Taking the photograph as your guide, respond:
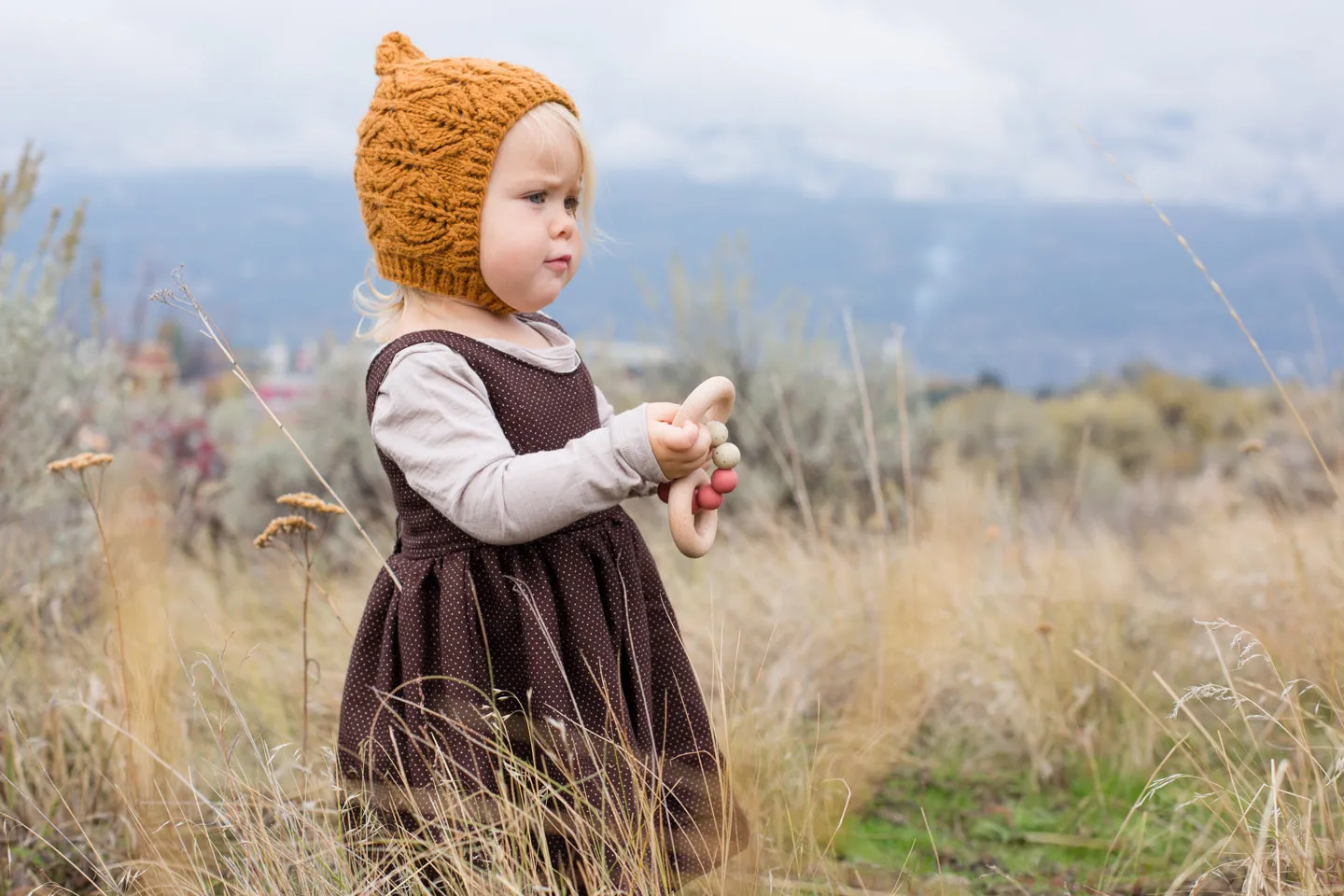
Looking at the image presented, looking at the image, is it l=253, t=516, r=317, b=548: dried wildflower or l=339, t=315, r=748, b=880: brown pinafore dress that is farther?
l=253, t=516, r=317, b=548: dried wildflower

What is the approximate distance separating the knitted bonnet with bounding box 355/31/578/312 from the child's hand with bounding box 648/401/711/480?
1.44ft

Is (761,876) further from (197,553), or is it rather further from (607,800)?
(197,553)

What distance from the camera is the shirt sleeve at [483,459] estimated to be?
1856 millimetres

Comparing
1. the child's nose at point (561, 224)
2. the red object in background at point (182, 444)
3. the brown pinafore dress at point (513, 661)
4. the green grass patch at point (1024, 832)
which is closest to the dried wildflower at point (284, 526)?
the brown pinafore dress at point (513, 661)

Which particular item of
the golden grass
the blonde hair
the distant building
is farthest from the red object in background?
the blonde hair

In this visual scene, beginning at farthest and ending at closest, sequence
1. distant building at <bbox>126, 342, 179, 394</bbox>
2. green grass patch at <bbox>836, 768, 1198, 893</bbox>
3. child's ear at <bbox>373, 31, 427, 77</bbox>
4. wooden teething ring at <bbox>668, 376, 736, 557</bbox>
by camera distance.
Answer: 1. distant building at <bbox>126, 342, 179, 394</bbox>
2. green grass patch at <bbox>836, 768, 1198, 893</bbox>
3. child's ear at <bbox>373, 31, 427, 77</bbox>
4. wooden teething ring at <bbox>668, 376, 736, 557</bbox>

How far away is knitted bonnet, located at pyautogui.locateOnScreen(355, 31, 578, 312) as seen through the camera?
80.3 inches

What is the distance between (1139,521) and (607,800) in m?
7.69

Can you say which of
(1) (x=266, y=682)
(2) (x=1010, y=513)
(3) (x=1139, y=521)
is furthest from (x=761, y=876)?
(3) (x=1139, y=521)

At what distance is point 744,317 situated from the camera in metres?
7.29

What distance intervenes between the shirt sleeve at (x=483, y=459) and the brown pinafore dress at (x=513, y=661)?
0.26 ft

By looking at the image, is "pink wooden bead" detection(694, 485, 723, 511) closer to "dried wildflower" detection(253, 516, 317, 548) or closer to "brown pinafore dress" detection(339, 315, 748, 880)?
"brown pinafore dress" detection(339, 315, 748, 880)

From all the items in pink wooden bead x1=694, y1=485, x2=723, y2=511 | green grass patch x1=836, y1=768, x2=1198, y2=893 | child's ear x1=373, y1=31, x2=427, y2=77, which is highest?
child's ear x1=373, y1=31, x2=427, y2=77

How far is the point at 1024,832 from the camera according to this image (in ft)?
10.6
